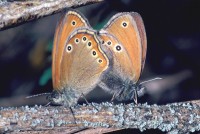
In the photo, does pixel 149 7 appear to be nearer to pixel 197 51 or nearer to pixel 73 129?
pixel 197 51

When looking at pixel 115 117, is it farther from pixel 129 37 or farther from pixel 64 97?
pixel 129 37

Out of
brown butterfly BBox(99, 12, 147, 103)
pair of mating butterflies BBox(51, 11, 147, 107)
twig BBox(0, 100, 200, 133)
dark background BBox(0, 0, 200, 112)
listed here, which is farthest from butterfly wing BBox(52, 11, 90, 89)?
dark background BBox(0, 0, 200, 112)

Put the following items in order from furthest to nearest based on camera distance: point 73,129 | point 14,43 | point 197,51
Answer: point 14,43, point 197,51, point 73,129

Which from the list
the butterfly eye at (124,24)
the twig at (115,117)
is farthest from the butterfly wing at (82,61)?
the twig at (115,117)

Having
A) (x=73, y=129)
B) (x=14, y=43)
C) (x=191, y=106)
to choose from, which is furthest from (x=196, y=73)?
(x=14, y=43)

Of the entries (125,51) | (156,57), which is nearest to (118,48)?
(125,51)

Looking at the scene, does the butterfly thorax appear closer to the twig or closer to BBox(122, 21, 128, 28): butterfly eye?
the twig
